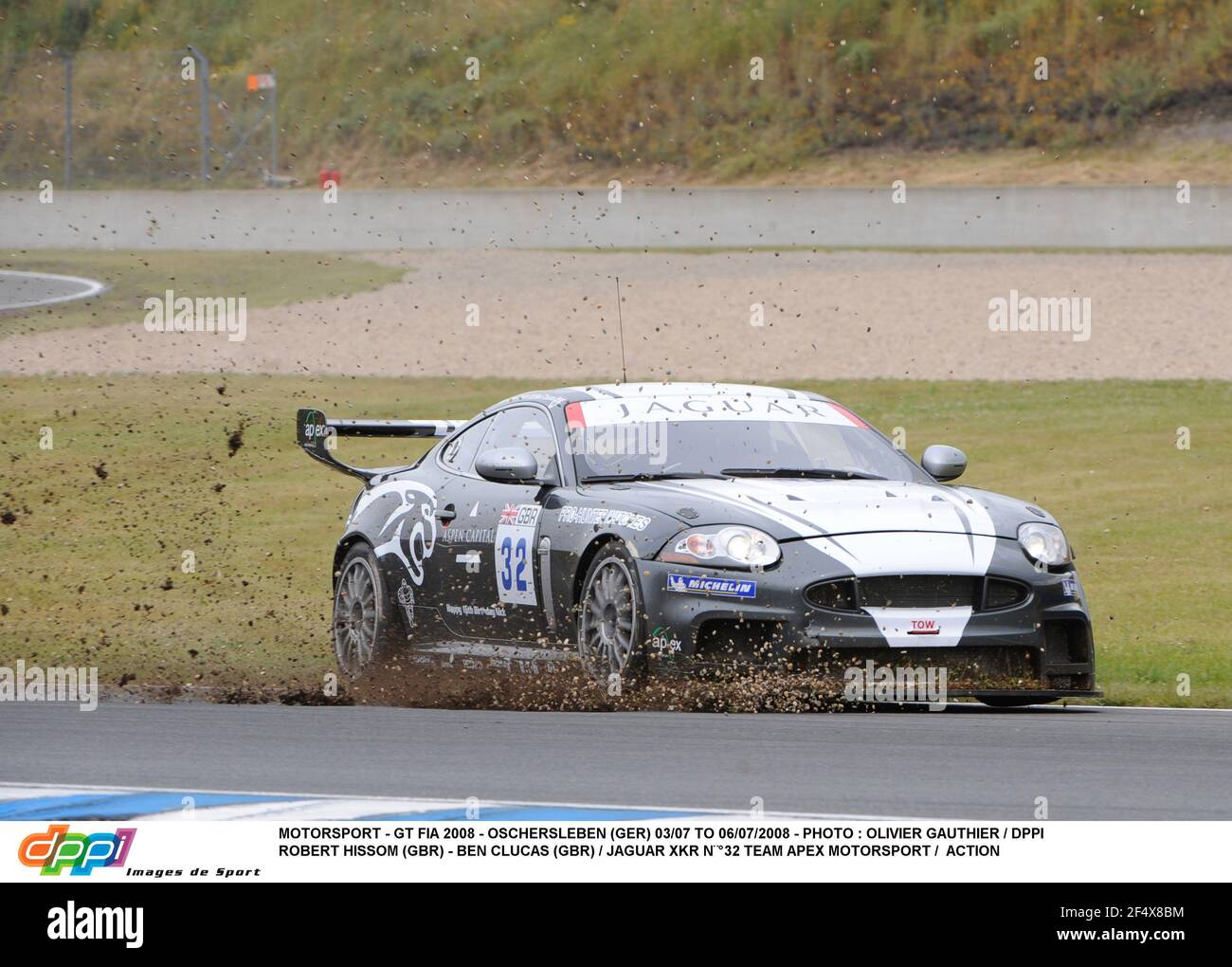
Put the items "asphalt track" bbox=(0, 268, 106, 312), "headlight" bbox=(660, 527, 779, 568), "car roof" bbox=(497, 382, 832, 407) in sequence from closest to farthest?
"headlight" bbox=(660, 527, 779, 568), "car roof" bbox=(497, 382, 832, 407), "asphalt track" bbox=(0, 268, 106, 312)

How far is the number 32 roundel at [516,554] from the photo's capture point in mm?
9797

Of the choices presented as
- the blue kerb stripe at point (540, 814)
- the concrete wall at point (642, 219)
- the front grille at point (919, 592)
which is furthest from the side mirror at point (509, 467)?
the concrete wall at point (642, 219)

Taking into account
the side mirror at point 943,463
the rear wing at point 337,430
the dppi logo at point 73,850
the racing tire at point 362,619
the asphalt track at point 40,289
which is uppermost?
the asphalt track at point 40,289

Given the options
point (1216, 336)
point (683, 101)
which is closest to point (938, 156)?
point (683, 101)

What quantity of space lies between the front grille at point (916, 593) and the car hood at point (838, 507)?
0.24 meters

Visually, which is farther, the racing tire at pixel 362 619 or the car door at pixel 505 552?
the racing tire at pixel 362 619

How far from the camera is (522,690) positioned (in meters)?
9.70

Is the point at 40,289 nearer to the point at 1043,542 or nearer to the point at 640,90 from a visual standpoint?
the point at 640,90

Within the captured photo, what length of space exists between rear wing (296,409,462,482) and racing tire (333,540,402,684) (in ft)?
1.64

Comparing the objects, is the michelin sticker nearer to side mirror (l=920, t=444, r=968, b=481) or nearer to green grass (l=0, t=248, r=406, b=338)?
side mirror (l=920, t=444, r=968, b=481)

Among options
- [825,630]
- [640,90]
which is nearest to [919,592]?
[825,630]

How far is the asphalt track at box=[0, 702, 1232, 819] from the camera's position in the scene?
261 inches

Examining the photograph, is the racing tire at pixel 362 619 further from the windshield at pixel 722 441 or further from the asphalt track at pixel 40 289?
the asphalt track at pixel 40 289

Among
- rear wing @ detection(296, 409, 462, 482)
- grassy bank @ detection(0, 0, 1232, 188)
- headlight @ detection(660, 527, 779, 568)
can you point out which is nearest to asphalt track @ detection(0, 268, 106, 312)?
grassy bank @ detection(0, 0, 1232, 188)
